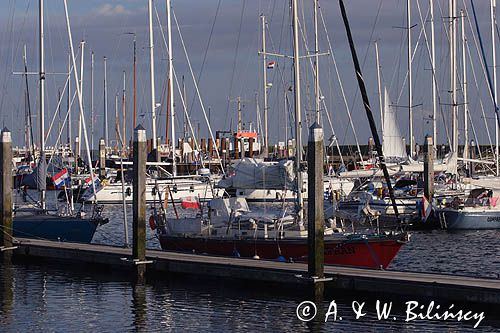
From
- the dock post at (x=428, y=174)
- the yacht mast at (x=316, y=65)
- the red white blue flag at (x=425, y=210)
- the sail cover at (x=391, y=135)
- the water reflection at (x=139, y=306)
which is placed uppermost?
the yacht mast at (x=316, y=65)

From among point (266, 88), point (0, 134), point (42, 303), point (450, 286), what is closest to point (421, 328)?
point (450, 286)

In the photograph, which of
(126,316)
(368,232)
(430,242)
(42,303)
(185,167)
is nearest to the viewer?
(126,316)

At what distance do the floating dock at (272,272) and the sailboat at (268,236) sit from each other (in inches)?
71.4

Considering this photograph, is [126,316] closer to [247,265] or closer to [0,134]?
[247,265]

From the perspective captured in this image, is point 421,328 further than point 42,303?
No

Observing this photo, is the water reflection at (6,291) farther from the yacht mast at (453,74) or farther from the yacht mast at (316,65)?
the yacht mast at (453,74)

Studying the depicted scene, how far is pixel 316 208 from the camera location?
24.5 m

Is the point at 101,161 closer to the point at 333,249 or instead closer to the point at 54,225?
the point at 54,225

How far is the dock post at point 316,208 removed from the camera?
24484mm

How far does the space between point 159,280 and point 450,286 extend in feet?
30.1

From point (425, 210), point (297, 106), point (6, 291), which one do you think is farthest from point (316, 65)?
point (6, 291)

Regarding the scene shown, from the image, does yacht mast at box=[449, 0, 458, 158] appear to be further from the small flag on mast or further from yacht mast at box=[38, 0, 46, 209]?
yacht mast at box=[38, 0, 46, 209]

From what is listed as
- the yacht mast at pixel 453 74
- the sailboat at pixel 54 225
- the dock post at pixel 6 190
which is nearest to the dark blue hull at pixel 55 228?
the sailboat at pixel 54 225

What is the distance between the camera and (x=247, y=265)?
89.5 ft
